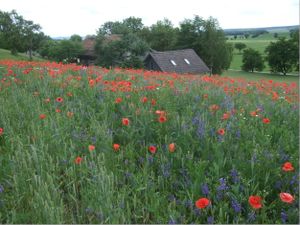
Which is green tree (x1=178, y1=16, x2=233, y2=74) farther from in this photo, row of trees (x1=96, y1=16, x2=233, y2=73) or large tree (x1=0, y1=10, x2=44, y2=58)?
large tree (x1=0, y1=10, x2=44, y2=58)

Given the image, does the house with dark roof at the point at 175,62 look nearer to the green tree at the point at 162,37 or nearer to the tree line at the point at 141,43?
the tree line at the point at 141,43

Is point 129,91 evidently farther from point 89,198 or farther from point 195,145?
point 89,198

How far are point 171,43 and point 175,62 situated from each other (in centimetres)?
1809

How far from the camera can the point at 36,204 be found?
2213mm

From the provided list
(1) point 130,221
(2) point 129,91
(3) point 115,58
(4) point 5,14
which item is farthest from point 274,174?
(4) point 5,14

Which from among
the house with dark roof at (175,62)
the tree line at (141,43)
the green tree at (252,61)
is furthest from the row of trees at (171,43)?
the green tree at (252,61)

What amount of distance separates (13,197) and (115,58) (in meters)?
49.5

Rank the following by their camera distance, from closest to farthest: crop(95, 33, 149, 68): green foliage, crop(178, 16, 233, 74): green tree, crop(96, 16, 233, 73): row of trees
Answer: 1. crop(95, 33, 149, 68): green foliage
2. crop(96, 16, 233, 73): row of trees
3. crop(178, 16, 233, 74): green tree

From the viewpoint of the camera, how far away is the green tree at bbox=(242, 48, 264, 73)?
3421 inches

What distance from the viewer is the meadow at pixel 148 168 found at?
2.26 meters

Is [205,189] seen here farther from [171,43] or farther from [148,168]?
[171,43]

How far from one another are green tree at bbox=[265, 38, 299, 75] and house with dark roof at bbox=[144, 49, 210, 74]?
29236 millimetres

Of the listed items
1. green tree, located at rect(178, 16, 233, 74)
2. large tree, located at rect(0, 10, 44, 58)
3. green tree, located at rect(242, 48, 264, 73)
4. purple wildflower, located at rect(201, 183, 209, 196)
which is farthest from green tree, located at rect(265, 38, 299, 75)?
purple wildflower, located at rect(201, 183, 209, 196)

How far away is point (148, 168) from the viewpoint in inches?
113
